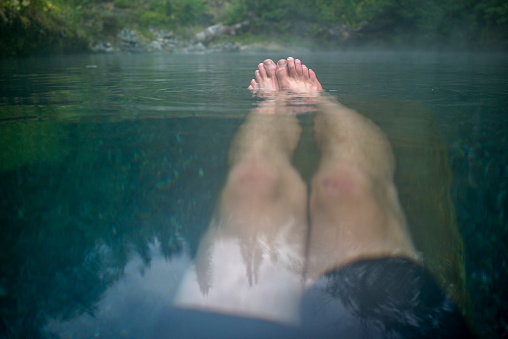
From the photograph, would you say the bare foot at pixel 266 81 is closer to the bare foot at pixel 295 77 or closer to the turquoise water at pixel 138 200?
the bare foot at pixel 295 77

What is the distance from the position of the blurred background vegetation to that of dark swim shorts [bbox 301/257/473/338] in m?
6.60

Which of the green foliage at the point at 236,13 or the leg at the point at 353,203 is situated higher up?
the green foliage at the point at 236,13

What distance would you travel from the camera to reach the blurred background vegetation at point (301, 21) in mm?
8028

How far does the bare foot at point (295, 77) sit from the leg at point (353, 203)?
3.06ft

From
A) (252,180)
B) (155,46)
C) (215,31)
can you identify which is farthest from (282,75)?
(215,31)

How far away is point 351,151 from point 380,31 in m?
12.1

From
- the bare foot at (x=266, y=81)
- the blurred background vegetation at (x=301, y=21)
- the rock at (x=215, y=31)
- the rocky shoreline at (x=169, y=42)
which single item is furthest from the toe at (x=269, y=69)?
the rock at (x=215, y=31)

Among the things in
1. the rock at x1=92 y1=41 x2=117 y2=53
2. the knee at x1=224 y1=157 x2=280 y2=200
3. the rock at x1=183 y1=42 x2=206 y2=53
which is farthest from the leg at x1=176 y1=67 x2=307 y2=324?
the rock at x1=183 y1=42 x2=206 y2=53

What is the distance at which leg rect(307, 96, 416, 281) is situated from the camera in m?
0.61

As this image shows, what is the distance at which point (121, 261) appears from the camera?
562mm

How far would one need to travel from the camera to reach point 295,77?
1982 millimetres

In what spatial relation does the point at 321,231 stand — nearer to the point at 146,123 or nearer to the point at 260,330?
the point at 260,330

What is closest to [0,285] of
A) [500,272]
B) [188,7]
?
[500,272]

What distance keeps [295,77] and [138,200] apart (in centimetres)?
148
